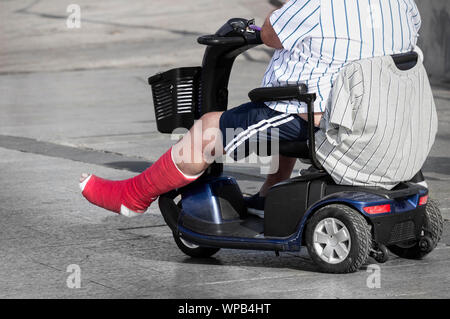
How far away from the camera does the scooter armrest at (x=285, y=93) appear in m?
5.00

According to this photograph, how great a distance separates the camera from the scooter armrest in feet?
16.4

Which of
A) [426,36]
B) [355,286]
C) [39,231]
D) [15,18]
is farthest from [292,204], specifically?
[15,18]

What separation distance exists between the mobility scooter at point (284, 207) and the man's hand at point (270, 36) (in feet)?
0.50

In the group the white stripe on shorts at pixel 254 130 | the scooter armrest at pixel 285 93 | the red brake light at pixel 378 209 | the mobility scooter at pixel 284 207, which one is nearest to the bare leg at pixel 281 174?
the mobility scooter at pixel 284 207

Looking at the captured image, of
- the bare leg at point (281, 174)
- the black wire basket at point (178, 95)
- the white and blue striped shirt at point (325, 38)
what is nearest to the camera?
the white and blue striped shirt at point (325, 38)

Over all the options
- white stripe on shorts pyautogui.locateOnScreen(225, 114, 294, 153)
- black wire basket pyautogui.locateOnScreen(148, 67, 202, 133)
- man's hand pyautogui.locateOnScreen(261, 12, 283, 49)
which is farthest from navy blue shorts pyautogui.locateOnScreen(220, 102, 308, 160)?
black wire basket pyautogui.locateOnScreen(148, 67, 202, 133)

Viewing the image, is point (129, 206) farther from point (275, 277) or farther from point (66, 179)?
point (66, 179)

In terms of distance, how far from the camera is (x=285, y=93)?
5031 millimetres

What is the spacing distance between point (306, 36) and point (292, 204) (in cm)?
79

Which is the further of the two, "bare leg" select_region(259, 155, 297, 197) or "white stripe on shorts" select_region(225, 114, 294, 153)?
"bare leg" select_region(259, 155, 297, 197)

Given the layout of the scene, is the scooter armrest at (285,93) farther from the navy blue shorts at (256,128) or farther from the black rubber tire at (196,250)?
the black rubber tire at (196,250)

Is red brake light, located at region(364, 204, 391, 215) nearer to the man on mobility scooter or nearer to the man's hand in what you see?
the man on mobility scooter

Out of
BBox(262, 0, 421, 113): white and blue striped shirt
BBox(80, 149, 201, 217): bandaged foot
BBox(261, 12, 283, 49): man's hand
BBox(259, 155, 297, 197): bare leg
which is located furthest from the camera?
BBox(259, 155, 297, 197): bare leg

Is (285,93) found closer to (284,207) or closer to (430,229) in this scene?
(284,207)
